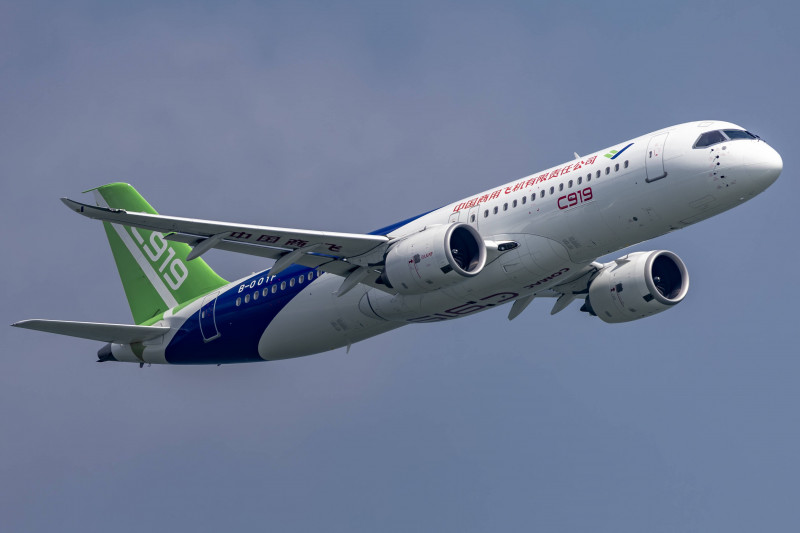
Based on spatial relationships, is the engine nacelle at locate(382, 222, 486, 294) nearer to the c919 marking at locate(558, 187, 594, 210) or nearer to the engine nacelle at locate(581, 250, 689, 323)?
the c919 marking at locate(558, 187, 594, 210)

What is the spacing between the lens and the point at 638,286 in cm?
5006

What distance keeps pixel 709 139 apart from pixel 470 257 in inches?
372

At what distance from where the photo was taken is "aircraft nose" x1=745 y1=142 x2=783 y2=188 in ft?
135

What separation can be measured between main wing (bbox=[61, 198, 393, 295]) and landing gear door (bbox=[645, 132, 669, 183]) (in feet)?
33.3

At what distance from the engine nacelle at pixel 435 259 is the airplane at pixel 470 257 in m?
0.05

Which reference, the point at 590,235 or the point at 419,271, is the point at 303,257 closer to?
the point at 419,271

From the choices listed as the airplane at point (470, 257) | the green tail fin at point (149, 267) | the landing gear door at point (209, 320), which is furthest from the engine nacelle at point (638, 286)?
the green tail fin at point (149, 267)

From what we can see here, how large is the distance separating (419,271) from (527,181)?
5706mm

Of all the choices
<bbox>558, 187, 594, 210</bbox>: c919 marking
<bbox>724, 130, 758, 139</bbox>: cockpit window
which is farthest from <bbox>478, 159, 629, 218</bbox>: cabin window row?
<bbox>724, 130, 758, 139</bbox>: cockpit window

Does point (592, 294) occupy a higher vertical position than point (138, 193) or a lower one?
lower

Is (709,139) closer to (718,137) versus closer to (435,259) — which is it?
(718,137)

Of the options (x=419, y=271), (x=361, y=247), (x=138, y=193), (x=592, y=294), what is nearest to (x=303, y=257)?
(x=361, y=247)

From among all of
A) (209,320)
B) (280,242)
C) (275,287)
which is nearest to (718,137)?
(280,242)

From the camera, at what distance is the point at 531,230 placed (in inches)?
1736
